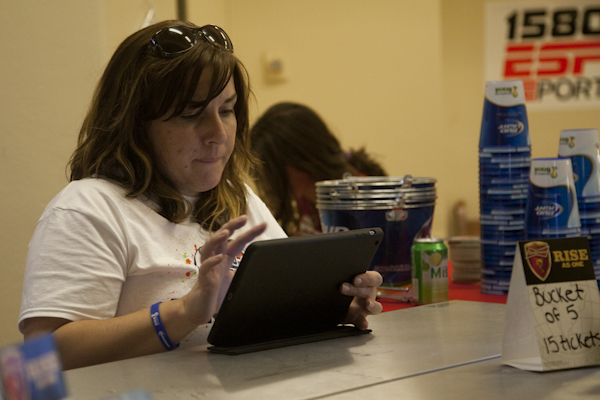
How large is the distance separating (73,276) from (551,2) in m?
4.53

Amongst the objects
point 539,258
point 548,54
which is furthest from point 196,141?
point 548,54

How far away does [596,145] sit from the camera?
1.51 m

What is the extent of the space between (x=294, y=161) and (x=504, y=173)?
1.18 metres

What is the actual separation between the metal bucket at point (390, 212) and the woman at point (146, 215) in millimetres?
256

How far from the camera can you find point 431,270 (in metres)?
1.45

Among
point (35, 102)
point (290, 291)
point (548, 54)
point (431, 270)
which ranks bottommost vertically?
point (431, 270)

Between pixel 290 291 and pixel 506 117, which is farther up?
pixel 506 117

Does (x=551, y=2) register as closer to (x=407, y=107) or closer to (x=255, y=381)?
(x=407, y=107)

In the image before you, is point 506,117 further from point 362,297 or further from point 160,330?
point 160,330

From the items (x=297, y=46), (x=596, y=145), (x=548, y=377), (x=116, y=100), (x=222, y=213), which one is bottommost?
(x=548, y=377)

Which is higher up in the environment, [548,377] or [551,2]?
[551,2]

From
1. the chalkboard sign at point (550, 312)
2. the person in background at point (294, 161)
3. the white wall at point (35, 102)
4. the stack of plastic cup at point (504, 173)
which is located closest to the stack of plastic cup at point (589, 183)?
the stack of plastic cup at point (504, 173)

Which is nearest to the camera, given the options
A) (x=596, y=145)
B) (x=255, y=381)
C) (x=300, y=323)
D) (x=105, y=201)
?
(x=255, y=381)

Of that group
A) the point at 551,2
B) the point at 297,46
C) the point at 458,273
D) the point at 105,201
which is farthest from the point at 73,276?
the point at 551,2
